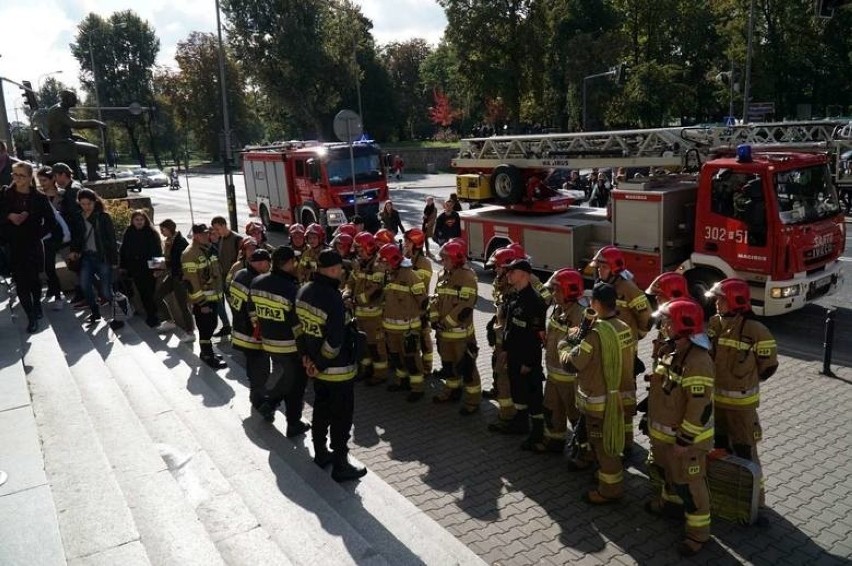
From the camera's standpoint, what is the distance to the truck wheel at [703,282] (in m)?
9.90

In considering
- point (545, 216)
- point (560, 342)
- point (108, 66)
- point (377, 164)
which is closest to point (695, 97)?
point (377, 164)

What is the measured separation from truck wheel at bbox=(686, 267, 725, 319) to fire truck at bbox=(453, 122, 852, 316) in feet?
0.05

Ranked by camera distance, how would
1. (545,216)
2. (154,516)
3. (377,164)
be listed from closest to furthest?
(154,516) < (545,216) < (377,164)

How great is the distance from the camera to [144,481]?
4680mm

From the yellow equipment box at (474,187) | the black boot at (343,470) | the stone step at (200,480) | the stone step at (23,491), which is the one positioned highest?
the yellow equipment box at (474,187)

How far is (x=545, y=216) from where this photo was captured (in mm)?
13297

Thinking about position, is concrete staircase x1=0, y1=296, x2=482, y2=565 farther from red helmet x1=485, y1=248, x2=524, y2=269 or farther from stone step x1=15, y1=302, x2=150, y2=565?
red helmet x1=485, y1=248, x2=524, y2=269

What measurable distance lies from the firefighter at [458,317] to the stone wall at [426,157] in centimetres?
4215

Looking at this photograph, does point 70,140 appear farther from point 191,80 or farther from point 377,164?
point 191,80

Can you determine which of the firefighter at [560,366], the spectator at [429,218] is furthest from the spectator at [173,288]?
the spectator at [429,218]

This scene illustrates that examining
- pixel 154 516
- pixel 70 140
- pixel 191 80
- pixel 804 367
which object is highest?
pixel 191 80

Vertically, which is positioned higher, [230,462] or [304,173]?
[304,173]

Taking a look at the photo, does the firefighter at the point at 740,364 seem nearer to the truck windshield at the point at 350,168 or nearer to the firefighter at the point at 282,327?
the firefighter at the point at 282,327

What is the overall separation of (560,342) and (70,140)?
1410 cm
